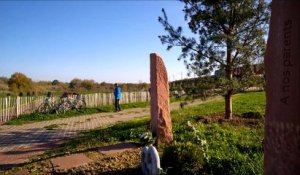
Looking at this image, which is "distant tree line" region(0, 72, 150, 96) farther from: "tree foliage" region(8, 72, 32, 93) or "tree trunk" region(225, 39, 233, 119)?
"tree trunk" region(225, 39, 233, 119)

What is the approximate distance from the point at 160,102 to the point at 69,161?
247cm

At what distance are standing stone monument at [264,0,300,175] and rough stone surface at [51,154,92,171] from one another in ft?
13.3

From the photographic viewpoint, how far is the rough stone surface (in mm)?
6797

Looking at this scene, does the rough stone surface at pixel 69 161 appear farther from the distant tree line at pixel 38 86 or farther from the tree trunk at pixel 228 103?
the distant tree line at pixel 38 86

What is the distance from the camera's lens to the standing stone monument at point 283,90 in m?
3.21

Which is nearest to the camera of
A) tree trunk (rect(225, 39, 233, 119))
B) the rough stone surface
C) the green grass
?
the rough stone surface

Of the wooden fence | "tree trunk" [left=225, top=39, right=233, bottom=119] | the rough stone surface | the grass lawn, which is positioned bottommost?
the rough stone surface

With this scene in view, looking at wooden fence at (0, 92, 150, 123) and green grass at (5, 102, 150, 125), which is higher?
wooden fence at (0, 92, 150, 123)

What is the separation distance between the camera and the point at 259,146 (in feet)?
25.2

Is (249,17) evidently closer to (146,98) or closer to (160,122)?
(160,122)

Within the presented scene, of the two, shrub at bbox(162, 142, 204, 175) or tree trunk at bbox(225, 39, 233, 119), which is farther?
tree trunk at bbox(225, 39, 233, 119)

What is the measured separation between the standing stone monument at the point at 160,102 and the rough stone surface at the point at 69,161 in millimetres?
1793

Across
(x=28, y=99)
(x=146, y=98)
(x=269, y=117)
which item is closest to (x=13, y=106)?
(x=28, y=99)

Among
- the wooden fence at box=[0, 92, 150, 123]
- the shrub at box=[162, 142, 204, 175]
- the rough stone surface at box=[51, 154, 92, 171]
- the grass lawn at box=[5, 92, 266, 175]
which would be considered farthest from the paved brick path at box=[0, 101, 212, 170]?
the shrub at box=[162, 142, 204, 175]
